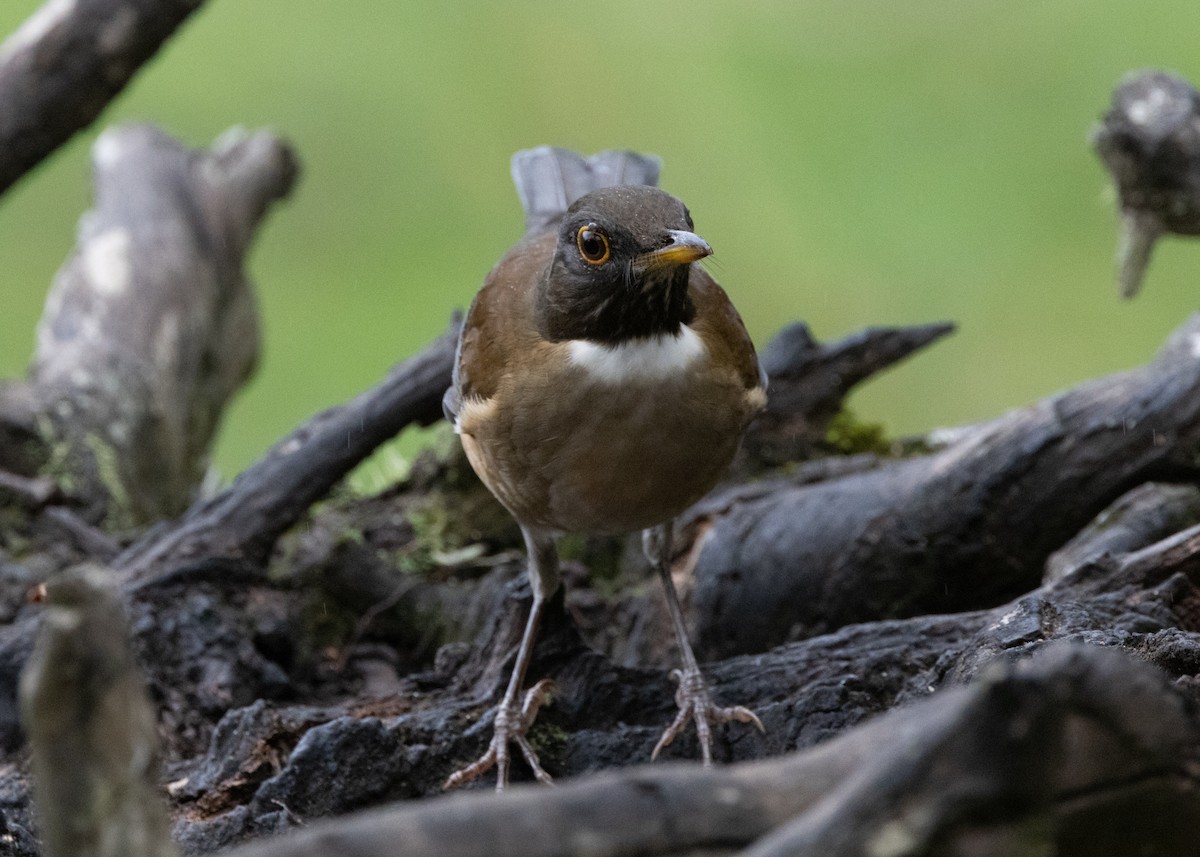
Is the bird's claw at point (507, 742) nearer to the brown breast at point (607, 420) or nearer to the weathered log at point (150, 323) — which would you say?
the brown breast at point (607, 420)

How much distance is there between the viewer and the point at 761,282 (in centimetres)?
1005

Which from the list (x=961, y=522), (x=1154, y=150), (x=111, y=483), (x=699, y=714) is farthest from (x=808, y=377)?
(x=111, y=483)

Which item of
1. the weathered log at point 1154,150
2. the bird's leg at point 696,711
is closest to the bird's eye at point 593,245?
the bird's leg at point 696,711

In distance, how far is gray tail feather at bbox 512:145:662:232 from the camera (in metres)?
5.12

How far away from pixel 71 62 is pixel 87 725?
15.0ft

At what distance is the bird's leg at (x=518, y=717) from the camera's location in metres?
3.54

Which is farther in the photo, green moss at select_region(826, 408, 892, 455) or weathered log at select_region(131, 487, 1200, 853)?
green moss at select_region(826, 408, 892, 455)

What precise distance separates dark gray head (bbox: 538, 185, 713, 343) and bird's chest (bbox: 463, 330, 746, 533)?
60mm

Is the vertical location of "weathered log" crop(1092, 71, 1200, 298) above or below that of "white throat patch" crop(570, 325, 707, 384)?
above

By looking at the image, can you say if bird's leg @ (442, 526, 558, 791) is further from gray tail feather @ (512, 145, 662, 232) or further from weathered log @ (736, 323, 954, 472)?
weathered log @ (736, 323, 954, 472)

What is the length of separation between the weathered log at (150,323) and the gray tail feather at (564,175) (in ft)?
6.90

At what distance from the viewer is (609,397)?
3809 mm

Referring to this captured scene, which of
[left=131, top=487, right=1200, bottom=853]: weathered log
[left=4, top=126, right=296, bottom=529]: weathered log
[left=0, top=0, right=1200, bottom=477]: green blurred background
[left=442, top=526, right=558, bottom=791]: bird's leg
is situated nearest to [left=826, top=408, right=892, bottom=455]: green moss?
[left=131, top=487, right=1200, bottom=853]: weathered log

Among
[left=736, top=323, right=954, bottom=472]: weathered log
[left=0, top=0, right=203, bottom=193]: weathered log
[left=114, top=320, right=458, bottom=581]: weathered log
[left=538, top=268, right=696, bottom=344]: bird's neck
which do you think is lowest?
[left=736, top=323, right=954, bottom=472]: weathered log
